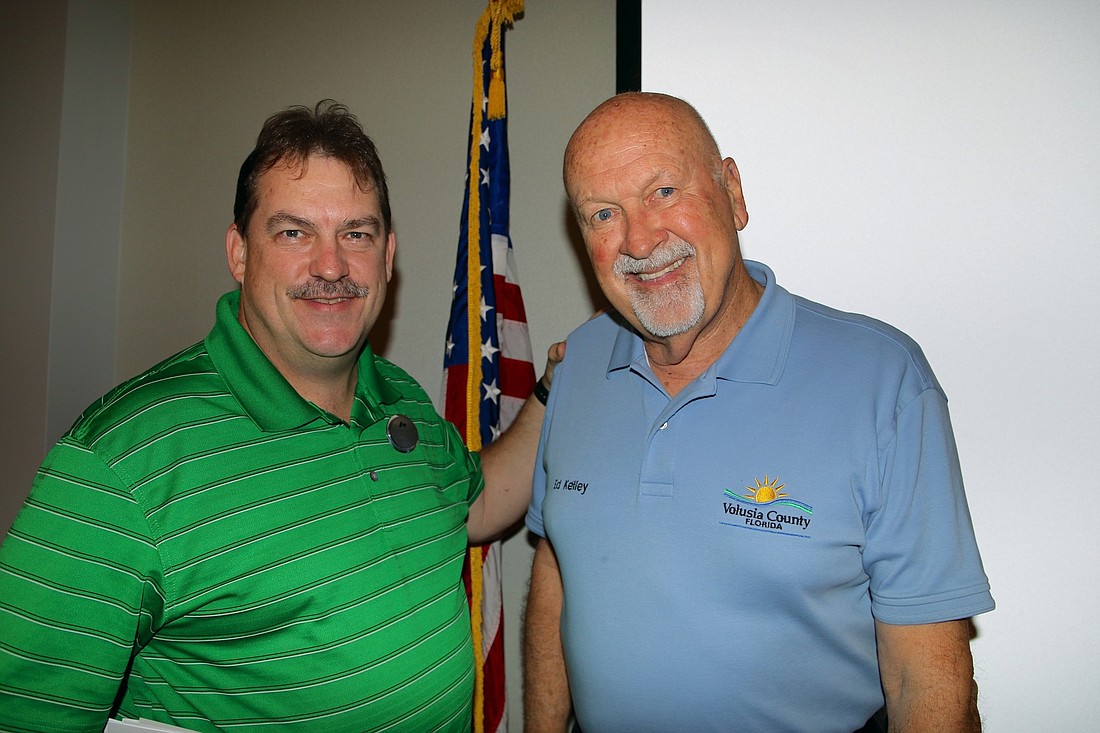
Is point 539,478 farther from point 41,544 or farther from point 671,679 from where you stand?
point 41,544

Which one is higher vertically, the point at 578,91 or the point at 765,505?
the point at 578,91

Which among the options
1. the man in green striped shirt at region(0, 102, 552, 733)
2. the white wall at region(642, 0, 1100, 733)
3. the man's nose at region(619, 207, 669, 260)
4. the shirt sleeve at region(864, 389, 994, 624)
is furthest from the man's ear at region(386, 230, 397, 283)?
the shirt sleeve at region(864, 389, 994, 624)

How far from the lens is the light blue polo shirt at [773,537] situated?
1.31 meters

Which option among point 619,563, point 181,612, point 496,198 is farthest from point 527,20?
point 181,612

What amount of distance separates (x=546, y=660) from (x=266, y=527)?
732 millimetres

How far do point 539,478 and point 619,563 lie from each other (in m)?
0.39

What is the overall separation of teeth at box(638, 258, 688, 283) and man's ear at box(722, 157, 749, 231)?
18 centimetres

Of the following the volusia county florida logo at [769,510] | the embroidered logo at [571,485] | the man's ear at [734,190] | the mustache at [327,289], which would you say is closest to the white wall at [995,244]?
the man's ear at [734,190]

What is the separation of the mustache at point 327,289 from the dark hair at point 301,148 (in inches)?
7.4

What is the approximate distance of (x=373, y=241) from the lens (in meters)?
1.62

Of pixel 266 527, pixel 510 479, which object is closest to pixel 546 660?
pixel 510 479

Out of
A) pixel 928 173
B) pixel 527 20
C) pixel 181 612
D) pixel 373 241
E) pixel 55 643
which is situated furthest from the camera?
pixel 527 20

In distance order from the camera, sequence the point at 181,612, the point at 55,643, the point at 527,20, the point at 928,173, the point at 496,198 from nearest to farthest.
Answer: the point at 55,643, the point at 181,612, the point at 928,173, the point at 496,198, the point at 527,20

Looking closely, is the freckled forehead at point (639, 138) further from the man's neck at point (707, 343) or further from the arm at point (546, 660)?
the arm at point (546, 660)
